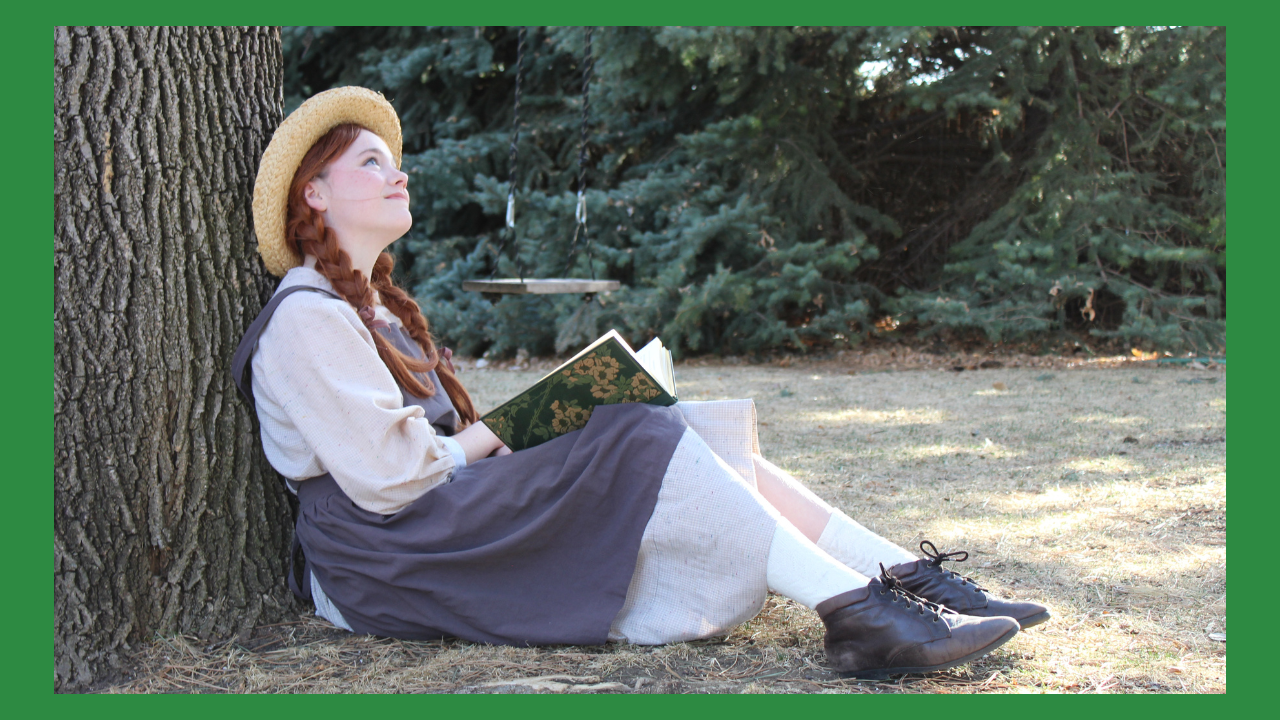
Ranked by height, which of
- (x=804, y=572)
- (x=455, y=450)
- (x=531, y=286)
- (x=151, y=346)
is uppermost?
(x=531, y=286)

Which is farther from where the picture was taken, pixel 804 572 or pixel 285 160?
pixel 285 160

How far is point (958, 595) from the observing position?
6.81 ft

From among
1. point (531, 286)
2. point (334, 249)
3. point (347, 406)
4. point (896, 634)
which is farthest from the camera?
point (531, 286)

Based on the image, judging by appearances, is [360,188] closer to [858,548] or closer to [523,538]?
[523,538]

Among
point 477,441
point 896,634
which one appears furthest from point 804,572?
point 477,441

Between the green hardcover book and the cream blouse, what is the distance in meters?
0.16

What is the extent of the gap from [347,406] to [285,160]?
0.62m

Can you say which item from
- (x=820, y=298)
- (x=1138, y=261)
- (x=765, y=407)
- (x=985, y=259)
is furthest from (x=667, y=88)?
(x=1138, y=261)

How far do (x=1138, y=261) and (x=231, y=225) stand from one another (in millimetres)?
7027

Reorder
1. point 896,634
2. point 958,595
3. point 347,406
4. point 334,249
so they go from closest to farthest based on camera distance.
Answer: point 896,634
point 347,406
point 958,595
point 334,249

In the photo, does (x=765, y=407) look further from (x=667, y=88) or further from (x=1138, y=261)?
(x=1138, y=261)

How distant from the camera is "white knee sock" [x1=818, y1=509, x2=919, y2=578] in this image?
2123mm

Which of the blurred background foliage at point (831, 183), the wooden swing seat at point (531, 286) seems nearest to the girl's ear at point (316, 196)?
the wooden swing seat at point (531, 286)

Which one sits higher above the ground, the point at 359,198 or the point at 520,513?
the point at 359,198
